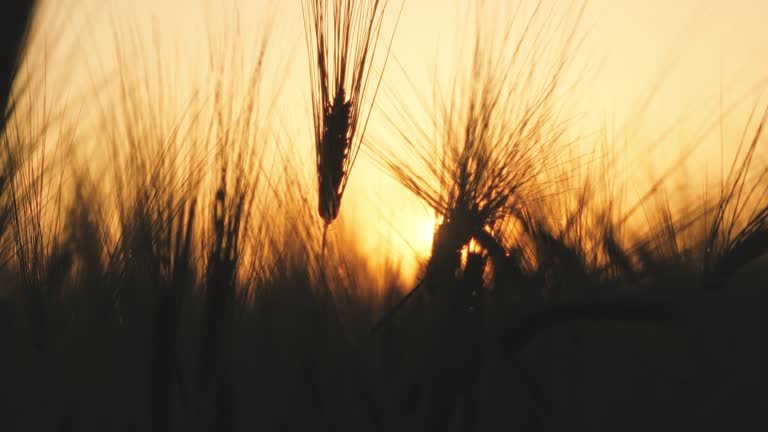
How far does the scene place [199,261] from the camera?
988 millimetres

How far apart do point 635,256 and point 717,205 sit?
0.20 meters

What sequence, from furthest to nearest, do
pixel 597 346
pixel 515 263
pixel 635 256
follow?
pixel 635 256 < pixel 597 346 < pixel 515 263

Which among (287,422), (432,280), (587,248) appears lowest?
(287,422)

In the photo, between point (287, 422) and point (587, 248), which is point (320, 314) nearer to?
point (287, 422)

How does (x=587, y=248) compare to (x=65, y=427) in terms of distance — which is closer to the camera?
(x=65, y=427)

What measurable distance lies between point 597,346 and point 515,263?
0.22 meters

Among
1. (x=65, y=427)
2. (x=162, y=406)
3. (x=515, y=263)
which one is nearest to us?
(x=162, y=406)

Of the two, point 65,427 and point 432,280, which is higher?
point 432,280

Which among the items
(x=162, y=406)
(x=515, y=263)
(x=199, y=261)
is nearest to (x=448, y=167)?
(x=515, y=263)

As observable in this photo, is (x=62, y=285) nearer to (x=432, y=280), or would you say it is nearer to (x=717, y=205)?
(x=432, y=280)

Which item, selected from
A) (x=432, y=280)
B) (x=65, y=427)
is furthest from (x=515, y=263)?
(x=65, y=427)

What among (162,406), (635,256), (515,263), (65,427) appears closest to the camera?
(162,406)

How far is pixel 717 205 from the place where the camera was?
1164 mm

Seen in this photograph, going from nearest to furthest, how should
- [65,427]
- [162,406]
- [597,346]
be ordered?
[162,406]
[65,427]
[597,346]
